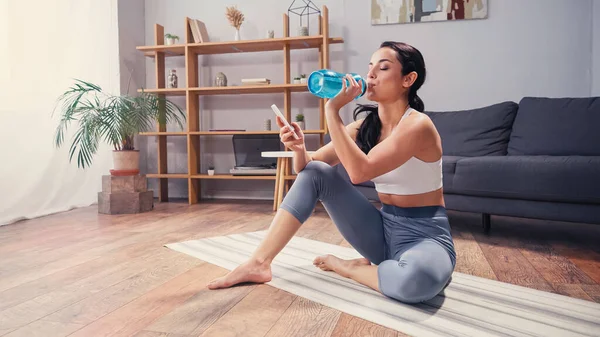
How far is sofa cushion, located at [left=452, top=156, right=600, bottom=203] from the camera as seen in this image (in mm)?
2066

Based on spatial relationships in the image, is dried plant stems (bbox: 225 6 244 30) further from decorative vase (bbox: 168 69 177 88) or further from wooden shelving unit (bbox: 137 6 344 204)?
decorative vase (bbox: 168 69 177 88)

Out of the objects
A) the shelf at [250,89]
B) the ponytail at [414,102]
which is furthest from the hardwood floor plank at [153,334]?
the shelf at [250,89]

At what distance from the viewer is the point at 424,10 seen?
13.0 ft

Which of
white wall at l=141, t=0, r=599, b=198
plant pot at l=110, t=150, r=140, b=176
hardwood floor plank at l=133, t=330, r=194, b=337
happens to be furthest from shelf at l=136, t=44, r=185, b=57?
hardwood floor plank at l=133, t=330, r=194, b=337

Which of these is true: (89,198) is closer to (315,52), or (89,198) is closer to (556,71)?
(315,52)

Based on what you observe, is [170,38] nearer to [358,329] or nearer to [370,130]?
[370,130]

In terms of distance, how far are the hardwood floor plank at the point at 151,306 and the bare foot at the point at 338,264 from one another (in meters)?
0.38

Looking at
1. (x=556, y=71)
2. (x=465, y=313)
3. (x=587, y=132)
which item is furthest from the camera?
(x=556, y=71)

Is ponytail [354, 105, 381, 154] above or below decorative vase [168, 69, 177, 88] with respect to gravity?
below

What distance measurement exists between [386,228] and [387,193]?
0.12 m

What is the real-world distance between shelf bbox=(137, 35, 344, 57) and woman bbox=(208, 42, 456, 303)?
2429 millimetres

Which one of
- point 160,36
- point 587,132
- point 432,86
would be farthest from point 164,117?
point 587,132

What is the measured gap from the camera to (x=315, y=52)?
419cm

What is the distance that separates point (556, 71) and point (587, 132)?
4.34 feet
